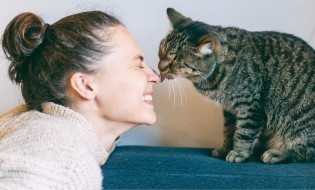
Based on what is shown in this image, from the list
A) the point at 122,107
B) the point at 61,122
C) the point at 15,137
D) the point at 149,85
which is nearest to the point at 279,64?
the point at 149,85

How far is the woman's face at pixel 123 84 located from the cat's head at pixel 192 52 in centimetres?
21

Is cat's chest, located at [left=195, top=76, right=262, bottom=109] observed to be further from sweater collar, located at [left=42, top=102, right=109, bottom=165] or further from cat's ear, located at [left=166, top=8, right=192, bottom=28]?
sweater collar, located at [left=42, top=102, right=109, bottom=165]

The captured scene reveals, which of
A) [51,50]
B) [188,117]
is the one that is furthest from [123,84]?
[188,117]

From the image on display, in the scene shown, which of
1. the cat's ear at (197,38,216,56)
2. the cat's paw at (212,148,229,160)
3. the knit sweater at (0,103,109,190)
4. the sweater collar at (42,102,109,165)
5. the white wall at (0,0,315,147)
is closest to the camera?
the knit sweater at (0,103,109,190)

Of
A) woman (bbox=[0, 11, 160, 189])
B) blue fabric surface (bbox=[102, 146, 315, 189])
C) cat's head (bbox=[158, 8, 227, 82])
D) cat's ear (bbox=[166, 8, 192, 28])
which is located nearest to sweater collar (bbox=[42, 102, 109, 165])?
woman (bbox=[0, 11, 160, 189])

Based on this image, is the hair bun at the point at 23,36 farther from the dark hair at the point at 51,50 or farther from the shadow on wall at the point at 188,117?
the shadow on wall at the point at 188,117

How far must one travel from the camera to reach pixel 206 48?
1.33 metres

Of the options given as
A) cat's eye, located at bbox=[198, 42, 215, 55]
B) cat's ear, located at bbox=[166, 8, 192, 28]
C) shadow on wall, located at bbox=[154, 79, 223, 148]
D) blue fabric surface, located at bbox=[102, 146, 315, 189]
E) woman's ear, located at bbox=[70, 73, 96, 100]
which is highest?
cat's ear, located at bbox=[166, 8, 192, 28]

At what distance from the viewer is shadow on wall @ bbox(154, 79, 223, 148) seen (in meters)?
1.71

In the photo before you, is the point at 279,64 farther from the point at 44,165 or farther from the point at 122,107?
the point at 44,165

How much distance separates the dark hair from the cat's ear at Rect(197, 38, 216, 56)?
321 millimetres

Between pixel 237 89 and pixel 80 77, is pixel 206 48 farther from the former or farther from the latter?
pixel 80 77

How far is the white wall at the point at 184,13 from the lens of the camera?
64.2 inches

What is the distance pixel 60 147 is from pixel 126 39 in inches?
16.3
